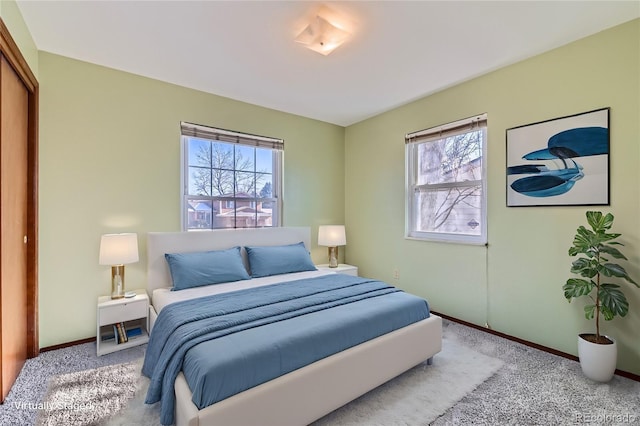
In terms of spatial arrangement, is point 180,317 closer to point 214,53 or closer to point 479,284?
point 214,53

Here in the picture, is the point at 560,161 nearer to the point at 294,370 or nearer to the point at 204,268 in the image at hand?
the point at 294,370

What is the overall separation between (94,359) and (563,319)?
3894mm

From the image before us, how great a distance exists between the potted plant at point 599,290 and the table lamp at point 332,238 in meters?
2.42

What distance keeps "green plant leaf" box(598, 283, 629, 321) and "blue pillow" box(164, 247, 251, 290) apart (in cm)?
291

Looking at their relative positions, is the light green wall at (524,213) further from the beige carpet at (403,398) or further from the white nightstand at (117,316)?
the white nightstand at (117,316)

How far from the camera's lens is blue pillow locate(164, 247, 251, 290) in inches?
108

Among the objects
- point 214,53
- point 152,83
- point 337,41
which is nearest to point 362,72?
point 337,41

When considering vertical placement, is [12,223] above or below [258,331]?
above

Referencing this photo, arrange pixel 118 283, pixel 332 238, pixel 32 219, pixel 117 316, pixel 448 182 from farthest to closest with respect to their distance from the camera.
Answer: pixel 332 238, pixel 448 182, pixel 118 283, pixel 117 316, pixel 32 219

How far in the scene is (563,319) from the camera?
2.48m

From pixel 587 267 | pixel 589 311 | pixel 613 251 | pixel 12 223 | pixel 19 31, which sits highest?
pixel 19 31

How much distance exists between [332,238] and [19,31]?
339cm

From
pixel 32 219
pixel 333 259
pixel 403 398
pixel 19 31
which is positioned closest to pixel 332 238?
pixel 333 259

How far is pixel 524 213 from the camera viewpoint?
2.70 metres
